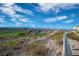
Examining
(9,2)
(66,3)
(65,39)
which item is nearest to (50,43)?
(65,39)

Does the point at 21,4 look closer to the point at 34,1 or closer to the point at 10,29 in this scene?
the point at 34,1

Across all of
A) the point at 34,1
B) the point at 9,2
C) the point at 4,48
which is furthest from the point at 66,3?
the point at 4,48

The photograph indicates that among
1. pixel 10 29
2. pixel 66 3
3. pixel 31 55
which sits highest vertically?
pixel 66 3

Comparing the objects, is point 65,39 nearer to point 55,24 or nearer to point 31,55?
point 55,24

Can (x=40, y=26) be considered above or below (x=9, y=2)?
below

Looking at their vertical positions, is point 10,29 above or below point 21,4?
below

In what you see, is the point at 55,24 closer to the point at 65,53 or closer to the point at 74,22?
the point at 74,22

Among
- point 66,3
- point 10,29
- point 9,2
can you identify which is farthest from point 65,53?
point 9,2

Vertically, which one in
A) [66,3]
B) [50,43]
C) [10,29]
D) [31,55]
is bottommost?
[31,55]
